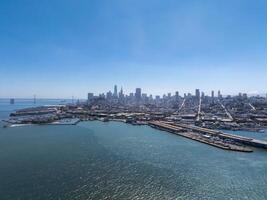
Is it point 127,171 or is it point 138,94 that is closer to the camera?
point 127,171

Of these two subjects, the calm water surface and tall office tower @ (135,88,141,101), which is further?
tall office tower @ (135,88,141,101)

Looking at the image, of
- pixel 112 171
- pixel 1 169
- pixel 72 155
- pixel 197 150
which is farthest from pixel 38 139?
pixel 197 150

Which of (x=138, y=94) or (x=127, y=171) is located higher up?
(x=138, y=94)

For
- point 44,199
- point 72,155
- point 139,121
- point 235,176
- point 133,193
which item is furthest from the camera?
point 139,121

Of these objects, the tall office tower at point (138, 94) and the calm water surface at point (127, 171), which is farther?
the tall office tower at point (138, 94)

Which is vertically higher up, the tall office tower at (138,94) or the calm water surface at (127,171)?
the tall office tower at (138,94)

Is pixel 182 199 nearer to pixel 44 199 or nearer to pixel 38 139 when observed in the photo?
pixel 44 199

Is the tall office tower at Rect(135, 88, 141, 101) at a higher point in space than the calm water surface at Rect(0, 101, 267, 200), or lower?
higher

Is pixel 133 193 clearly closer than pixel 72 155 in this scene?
Yes
